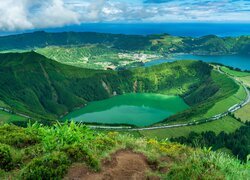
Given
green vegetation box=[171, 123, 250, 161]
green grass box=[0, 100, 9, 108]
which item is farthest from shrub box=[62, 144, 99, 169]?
green grass box=[0, 100, 9, 108]

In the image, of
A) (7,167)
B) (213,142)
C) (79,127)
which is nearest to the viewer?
(7,167)

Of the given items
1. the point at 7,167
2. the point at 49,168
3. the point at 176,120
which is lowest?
the point at 176,120

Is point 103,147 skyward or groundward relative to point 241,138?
skyward

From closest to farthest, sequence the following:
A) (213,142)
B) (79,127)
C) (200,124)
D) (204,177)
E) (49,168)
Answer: (204,177) < (49,168) < (79,127) < (213,142) < (200,124)

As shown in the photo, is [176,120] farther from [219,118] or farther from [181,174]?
[181,174]

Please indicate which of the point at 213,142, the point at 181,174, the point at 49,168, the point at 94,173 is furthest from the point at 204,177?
the point at 213,142

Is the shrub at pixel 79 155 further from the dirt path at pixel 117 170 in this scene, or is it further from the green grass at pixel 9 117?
the green grass at pixel 9 117
